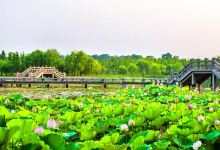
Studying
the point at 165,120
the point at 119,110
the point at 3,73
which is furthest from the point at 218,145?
the point at 3,73

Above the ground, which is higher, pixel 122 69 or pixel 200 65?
pixel 122 69

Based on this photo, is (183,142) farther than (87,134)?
No

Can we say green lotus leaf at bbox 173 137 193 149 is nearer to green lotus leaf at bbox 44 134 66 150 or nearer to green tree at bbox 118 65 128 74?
green lotus leaf at bbox 44 134 66 150

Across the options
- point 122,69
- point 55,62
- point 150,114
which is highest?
point 55,62

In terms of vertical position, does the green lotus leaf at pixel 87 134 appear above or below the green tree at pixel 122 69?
below

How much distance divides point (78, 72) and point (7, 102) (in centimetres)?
6752

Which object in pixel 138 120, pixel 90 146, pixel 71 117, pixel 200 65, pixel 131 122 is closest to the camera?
pixel 90 146

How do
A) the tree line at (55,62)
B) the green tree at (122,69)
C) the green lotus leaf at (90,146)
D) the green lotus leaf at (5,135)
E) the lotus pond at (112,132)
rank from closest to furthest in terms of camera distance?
the green lotus leaf at (5,135)
the lotus pond at (112,132)
the green lotus leaf at (90,146)
the tree line at (55,62)
the green tree at (122,69)

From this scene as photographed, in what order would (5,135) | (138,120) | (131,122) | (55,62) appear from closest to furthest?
1. (5,135)
2. (131,122)
3. (138,120)
4. (55,62)

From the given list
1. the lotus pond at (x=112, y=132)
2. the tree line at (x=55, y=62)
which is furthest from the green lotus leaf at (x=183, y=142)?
the tree line at (x=55, y=62)

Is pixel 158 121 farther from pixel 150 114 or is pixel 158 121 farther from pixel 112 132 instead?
pixel 112 132

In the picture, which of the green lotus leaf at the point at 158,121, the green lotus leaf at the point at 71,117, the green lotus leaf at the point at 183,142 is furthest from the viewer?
the green lotus leaf at the point at 71,117

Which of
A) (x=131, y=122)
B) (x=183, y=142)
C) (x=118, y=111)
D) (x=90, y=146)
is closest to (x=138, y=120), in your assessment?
(x=131, y=122)

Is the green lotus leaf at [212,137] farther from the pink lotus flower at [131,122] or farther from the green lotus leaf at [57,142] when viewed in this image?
the green lotus leaf at [57,142]
